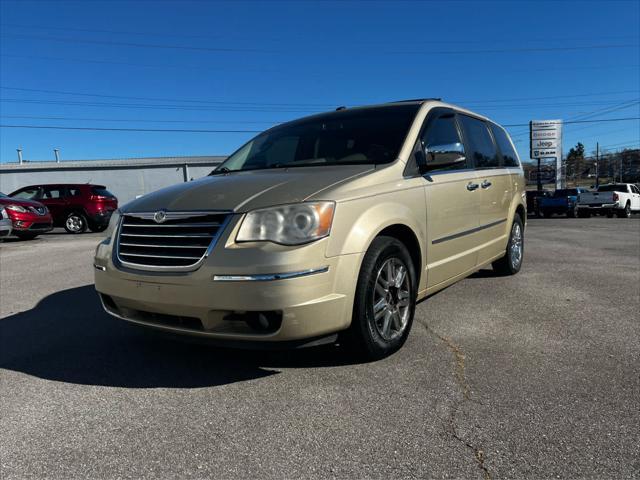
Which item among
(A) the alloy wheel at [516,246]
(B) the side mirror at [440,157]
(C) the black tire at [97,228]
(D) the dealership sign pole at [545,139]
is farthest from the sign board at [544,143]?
(B) the side mirror at [440,157]

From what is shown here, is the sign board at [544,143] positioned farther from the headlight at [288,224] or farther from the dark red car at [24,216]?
the headlight at [288,224]

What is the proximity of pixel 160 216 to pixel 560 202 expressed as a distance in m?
27.0

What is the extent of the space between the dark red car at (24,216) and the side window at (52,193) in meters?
3.41

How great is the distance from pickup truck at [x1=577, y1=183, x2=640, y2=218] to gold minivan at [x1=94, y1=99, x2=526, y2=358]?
24.6 meters

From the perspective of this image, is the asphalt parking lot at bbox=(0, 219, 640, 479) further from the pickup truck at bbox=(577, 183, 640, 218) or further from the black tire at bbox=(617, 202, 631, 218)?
the black tire at bbox=(617, 202, 631, 218)

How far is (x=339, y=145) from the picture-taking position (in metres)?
4.07

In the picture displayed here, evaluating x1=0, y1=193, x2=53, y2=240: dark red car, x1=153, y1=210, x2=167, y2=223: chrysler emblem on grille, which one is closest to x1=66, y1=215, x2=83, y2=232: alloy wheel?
x1=0, y1=193, x2=53, y2=240: dark red car

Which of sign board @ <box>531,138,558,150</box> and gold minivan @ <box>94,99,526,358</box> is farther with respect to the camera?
sign board @ <box>531,138,558,150</box>

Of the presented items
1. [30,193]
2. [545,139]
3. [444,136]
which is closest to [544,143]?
[545,139]

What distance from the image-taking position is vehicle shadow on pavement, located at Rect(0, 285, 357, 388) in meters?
3.10

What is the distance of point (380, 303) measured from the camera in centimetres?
321

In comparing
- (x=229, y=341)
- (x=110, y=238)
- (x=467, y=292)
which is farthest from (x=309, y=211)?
(x=467, y=292)

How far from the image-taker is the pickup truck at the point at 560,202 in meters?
25.8

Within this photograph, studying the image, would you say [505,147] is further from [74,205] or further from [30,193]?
[30,193]
